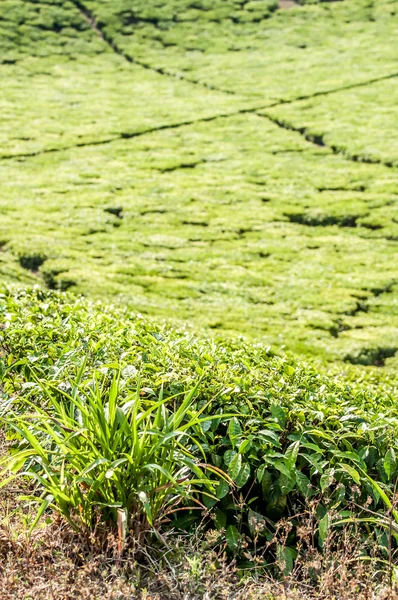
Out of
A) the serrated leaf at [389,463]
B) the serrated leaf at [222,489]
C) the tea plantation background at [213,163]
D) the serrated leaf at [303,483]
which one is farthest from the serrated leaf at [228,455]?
the tea plantation background at [213,163]

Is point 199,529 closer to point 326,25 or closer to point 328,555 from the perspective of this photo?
point 328,555

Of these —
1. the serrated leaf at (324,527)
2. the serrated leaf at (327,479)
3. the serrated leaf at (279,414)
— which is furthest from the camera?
the serrated leaf at (279,414)

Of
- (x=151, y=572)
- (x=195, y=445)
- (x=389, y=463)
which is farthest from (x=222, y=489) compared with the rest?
(x=389, y=463)

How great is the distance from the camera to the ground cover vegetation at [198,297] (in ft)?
13.0

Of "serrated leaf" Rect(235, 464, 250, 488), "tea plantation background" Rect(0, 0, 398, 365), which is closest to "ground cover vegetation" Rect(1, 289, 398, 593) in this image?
"serrated leaf" Rect(235, 464, 250, 488)

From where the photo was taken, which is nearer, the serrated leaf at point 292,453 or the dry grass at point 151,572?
the dry grass at point 151,572

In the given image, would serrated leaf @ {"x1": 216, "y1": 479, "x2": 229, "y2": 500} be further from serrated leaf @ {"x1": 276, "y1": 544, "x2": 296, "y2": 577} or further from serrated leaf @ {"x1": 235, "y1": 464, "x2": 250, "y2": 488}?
serrated leaf @ {"x1": 276, "y1": 544, "x2": 296, "y2": 577}

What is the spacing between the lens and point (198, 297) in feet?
43.3

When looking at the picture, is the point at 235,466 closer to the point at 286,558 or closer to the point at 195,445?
the point at 195,445

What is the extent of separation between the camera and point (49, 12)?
1558 inches

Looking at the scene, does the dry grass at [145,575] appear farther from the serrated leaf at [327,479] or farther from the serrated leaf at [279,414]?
the serrated leaf at [279,414]

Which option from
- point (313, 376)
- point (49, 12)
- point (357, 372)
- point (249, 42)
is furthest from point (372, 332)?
point (49, 12)

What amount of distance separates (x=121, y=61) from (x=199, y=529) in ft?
112

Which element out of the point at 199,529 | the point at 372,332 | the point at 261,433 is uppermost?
the point at 261,433
